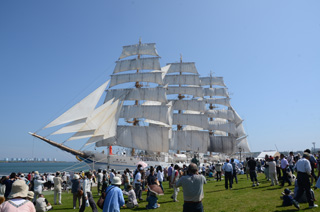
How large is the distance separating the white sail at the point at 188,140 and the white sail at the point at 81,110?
3282cm

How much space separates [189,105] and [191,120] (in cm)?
415

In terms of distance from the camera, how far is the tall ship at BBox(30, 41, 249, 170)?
135 ft

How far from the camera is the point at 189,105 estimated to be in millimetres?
73500

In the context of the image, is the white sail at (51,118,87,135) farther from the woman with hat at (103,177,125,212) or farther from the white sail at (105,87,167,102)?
the woman with hat at (103,177,125,212)

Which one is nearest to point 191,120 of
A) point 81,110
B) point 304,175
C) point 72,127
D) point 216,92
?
point 216,92

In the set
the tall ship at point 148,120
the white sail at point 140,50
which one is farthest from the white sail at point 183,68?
the white sail at point 140,50

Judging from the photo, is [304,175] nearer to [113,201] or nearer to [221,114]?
[113,201]

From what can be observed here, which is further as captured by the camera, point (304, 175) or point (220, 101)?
point (220, 101)

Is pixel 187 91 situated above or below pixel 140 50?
below

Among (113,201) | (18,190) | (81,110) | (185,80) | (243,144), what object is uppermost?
(185,80)

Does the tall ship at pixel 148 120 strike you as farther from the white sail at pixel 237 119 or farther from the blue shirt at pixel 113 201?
the blue shirt at pixel 113 201

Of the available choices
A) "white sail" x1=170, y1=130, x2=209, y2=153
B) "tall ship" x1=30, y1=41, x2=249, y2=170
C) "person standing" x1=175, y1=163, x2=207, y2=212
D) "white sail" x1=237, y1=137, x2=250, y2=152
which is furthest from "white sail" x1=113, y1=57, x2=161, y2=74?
"person standing" x1=175, y1=163, x2=207, y2=212

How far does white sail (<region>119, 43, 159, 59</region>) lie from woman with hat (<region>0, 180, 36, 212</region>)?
57891mm

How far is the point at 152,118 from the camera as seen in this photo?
57750mm
